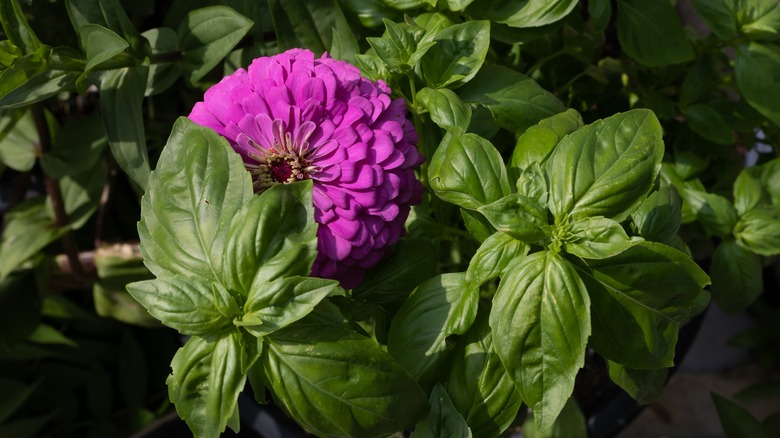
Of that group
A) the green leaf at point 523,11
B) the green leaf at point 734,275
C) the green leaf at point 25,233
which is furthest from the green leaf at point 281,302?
the green leaf at point 25,233

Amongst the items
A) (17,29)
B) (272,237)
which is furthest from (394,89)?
(17,29)

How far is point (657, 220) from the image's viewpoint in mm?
415

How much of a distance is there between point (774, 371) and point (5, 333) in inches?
37.2

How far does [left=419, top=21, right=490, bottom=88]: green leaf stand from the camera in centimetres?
44

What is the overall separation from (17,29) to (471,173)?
0.32 metres

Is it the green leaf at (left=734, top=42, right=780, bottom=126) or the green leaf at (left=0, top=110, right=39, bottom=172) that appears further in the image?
the green leaf at (left=0, top=110, right=39, bottom=172)

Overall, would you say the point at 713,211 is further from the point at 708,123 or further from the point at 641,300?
the point at 641,300

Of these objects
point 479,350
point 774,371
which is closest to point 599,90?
point 479,350

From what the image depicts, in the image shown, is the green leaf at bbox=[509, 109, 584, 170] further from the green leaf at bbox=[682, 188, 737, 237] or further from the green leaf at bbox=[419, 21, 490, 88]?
the green leaf at bbox=[682, 188, 737, 237]

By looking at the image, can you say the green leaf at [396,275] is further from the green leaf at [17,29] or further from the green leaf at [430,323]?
the green leaf at [17,29]

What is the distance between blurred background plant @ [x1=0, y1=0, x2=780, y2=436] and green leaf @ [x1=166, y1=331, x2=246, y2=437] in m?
0.11

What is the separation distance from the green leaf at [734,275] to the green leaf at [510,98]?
19 cm

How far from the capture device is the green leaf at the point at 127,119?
1.68ft

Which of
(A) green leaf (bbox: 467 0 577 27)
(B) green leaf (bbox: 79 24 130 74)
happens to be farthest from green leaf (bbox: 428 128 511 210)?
(B) green leaf (bbox: 79 24 130 74)
